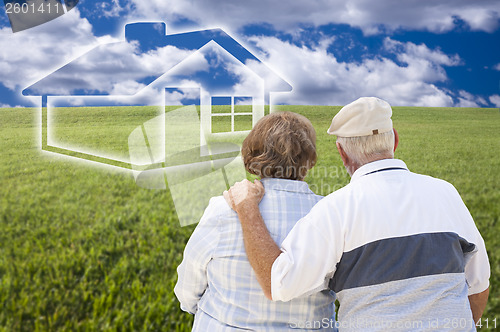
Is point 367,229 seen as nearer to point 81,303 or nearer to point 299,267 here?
point 299,267

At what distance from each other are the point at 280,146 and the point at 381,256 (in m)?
0.49

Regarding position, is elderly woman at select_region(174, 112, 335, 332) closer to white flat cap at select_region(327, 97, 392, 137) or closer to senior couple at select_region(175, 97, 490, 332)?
senior couple at select_region(175, 97, 490, 332)

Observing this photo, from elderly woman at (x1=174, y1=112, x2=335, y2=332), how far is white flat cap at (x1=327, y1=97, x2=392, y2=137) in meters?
0.13

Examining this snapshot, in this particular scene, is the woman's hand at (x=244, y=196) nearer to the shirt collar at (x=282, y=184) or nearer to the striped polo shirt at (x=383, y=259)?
the shirt collar at (x=282, y=184)

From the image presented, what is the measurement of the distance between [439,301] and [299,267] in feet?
1.38

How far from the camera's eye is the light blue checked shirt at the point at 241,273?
142 centimetres

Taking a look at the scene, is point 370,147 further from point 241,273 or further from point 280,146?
point 241,273

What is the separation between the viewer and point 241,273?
1.42m

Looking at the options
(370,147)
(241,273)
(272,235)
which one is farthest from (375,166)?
(241,273)

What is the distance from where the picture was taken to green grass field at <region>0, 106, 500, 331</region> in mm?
3143

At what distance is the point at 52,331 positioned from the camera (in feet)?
9.70

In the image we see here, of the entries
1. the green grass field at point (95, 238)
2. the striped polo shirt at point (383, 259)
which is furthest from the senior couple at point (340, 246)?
the green grass field at point (95, 238)

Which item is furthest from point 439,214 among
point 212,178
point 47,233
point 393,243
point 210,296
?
point 212,178

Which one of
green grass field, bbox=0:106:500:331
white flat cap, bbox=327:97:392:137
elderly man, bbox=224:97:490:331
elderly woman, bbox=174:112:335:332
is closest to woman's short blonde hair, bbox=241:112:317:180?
elderly woman, bbox=174:112:335:332
